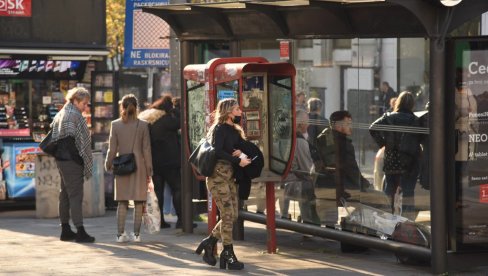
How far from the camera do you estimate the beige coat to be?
1245 cm

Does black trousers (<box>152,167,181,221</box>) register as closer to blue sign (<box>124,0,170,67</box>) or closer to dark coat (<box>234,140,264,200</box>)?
blue sign (<box>124,0,170,67</box>)

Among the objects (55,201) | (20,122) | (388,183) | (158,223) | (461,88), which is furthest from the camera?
(20,122)

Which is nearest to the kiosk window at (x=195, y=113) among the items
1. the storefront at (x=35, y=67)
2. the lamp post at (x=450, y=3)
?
the lamp post at (x=450, y=3)

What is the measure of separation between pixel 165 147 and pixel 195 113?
148cm

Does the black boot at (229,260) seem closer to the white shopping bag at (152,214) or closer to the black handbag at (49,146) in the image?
the white shopping bag at (152,214)

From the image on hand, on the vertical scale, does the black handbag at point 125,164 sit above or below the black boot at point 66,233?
above

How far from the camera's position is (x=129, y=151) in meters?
12.4

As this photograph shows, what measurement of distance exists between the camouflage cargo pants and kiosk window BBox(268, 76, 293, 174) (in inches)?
58.5

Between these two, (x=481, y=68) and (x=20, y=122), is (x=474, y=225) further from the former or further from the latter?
(x=20, y=122)

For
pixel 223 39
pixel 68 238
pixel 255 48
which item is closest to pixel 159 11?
pixel 223 39

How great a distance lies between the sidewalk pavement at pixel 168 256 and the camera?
411 inches

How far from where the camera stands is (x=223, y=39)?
1267 centimetres

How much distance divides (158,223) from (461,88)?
444 cm

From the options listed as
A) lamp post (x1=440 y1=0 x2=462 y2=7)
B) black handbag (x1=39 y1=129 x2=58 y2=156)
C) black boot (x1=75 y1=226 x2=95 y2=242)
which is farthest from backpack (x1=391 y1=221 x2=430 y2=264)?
black handbag (x1=39 y1=129 x2=58 y2=156)
